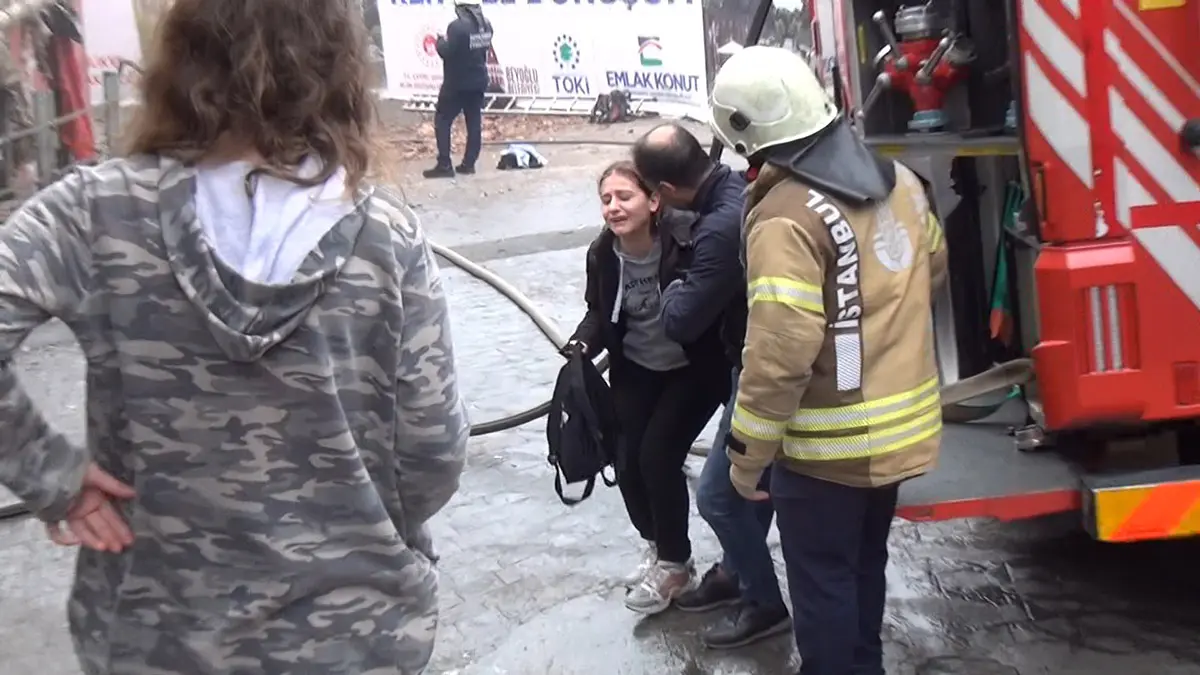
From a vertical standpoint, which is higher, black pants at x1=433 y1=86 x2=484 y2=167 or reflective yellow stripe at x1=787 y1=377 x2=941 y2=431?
black pants at x1=433 y1=86 x2=484 y2=167

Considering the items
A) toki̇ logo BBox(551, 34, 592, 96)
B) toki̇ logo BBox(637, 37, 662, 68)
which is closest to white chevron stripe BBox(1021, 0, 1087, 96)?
toki̇ logo BBox(637, 37, 662, 68)

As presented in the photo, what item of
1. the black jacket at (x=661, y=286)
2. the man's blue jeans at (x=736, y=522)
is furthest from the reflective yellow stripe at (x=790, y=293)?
the man's blue jeans at (x=736, y=522)

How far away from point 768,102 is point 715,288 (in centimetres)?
68

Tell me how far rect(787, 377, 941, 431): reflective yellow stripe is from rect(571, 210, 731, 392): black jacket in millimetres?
652

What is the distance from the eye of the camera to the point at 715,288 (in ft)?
12.0

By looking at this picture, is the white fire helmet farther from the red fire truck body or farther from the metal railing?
the metal railing

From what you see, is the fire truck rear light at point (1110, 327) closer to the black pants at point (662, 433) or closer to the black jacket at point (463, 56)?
the black pants at point (662, 433)

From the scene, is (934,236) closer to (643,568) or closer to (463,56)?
(643,568)

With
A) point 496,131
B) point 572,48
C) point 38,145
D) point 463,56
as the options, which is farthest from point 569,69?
point 38,145

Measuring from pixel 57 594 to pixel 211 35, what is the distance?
344 centimetres

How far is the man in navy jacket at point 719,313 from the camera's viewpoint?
3.69 metres

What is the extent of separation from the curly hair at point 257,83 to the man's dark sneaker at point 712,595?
2.62m

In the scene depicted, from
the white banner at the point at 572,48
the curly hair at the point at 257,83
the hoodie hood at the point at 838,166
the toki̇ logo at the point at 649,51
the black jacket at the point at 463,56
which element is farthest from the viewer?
the toki̇ logo at the point at 649,51

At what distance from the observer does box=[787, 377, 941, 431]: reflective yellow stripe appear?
3.13 meters
